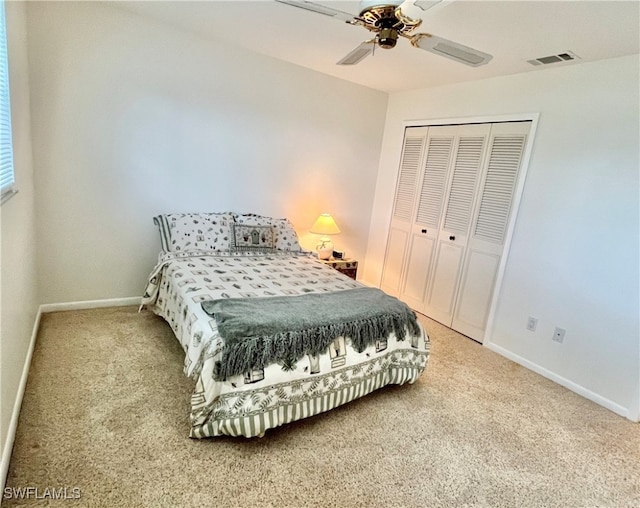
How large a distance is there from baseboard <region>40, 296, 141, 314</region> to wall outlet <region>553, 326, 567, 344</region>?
349cm

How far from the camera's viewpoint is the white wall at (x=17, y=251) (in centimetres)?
150

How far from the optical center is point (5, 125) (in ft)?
5.63

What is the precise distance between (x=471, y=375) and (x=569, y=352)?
0.76m

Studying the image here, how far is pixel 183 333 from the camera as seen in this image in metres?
2.10

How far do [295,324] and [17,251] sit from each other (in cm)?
148

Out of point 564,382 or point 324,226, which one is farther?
point 324,226

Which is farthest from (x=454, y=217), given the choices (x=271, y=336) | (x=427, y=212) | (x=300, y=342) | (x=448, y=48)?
(x=271, y=336)

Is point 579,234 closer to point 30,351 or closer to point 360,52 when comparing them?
point 360,52

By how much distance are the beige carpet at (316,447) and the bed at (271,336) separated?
151 millimetres

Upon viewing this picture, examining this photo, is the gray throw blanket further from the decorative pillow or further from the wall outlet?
the wall outlet

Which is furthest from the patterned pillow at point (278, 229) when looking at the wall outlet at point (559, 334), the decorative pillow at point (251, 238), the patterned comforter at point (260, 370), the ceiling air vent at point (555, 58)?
the ceiling air vent at point (555, 58)

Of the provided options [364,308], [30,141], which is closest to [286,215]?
[364,308]

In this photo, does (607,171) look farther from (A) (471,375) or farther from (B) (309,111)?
(B) (309,111)

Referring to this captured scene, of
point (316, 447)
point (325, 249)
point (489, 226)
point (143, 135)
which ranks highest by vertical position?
point (143, 135)
